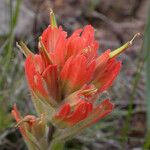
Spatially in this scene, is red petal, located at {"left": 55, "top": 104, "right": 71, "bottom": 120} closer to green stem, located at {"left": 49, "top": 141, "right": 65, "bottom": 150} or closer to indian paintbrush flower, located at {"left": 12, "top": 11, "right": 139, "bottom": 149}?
indian paintbrush flower, located at {"left": 12, "top": 11, "right": 139, "bottom": 149}

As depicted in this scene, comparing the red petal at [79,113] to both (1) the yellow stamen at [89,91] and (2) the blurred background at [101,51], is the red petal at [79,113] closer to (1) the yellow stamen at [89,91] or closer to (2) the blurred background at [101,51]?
(1) the yellow stamen at [89,91]

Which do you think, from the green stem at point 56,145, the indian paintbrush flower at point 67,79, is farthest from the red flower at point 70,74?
the green stem at point 56,145

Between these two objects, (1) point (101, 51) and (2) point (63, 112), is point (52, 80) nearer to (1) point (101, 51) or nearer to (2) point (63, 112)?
(2) point (63, 112)

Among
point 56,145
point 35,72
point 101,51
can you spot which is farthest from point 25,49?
point 101,51

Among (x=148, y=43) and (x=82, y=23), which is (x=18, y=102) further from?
(x=82, y=23)

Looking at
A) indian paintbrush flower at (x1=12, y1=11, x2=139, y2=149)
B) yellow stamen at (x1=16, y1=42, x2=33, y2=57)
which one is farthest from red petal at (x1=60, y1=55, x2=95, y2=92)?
yellow stamen at (x1=16, y1=42, x2=33, y2=57)

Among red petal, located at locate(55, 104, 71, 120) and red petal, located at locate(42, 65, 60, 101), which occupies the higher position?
red petal, located at locate(42, 65, 60, 101)
